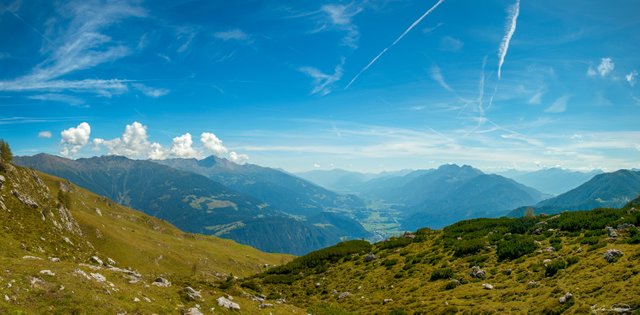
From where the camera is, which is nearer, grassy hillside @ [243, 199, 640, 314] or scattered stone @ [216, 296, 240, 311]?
grassy hillside @ [243, 199, 640, 314]

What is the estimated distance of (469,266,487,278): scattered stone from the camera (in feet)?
94.2

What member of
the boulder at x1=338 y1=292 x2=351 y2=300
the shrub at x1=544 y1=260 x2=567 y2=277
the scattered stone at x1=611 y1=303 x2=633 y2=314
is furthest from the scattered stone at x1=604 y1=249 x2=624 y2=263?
the boulder at x1=338 y1=292 x2=351 y2=300

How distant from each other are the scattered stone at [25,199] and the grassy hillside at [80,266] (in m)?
0.21

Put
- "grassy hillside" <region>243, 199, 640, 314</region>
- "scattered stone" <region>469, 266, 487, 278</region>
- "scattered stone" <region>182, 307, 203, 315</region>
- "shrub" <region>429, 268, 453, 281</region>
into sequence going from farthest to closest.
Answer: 1. "shrub" <region>429, 268, 453, 281</region>
2. "scattered stone" <region>469, 266, 487, 278</region>
3. "scattered stone" <region>182, 307, 203, 315</region>
4. "grassy hillside" <region>243, 199, 640, 314</region>

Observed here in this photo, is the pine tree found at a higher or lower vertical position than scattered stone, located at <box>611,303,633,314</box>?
higher

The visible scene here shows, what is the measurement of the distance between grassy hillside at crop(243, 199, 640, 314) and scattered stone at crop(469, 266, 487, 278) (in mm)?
131

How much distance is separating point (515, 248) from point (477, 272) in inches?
199

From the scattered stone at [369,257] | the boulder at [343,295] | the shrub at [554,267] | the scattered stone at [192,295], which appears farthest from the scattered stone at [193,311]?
the scattered stone at [369,257]

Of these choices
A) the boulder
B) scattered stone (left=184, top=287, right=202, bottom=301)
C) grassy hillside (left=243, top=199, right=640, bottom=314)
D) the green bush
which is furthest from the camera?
the boulder

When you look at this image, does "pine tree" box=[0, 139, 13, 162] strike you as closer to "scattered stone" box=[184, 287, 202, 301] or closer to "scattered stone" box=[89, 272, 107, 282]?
"scattered stone" box=[89, 272, 107, 282]

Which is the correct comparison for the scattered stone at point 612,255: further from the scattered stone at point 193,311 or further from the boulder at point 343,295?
the scattered stone at point 193,311

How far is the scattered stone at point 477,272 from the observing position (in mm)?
28719

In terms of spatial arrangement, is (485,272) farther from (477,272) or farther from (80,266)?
(80,266)

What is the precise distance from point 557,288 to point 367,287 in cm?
1724
